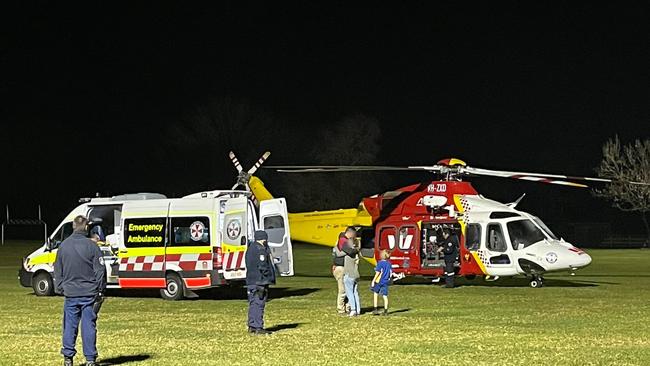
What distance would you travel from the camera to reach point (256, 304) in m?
16.9

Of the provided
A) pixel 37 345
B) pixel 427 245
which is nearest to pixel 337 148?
pixel 427 245

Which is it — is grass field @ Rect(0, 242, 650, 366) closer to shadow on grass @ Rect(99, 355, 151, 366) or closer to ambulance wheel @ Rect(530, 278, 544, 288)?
shadow on grass @ Rect(99, 355, 151, 366)

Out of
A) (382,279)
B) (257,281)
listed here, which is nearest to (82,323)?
(257,281)

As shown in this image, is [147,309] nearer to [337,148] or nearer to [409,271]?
[409,271]

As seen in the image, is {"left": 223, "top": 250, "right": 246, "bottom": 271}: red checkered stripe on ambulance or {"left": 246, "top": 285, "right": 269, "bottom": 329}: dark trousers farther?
{"left": 223, "top": 250, "right": 246, "bottom": 271}: red checkered stripe on ambulance

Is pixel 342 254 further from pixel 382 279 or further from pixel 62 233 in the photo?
pixel 62 233

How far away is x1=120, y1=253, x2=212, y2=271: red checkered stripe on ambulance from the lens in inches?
965

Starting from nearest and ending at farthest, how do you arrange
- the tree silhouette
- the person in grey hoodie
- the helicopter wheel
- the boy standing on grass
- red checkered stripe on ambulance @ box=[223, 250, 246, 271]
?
the person in grey hoodie < the boy standing on grass < red checkered stripe on ambulance @ box=[223, 250, 246, 271] < the helicopter wheel < the tree silhouette

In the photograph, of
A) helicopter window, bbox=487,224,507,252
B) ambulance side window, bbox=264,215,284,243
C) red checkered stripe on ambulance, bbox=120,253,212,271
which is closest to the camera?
red checkered stripe on ambulance, bbox=120,253,212,271

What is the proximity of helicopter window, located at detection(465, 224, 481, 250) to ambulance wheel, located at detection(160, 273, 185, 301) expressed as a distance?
26.6 feet

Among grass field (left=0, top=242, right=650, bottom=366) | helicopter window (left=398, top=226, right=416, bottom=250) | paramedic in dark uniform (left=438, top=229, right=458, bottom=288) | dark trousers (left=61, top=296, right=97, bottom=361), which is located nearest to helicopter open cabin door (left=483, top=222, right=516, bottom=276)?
grass field (left=0, top=242, right=650, bottom=366)

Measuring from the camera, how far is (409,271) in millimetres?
28859

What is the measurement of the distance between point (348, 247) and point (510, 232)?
8928mm

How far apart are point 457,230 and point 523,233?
181cm
